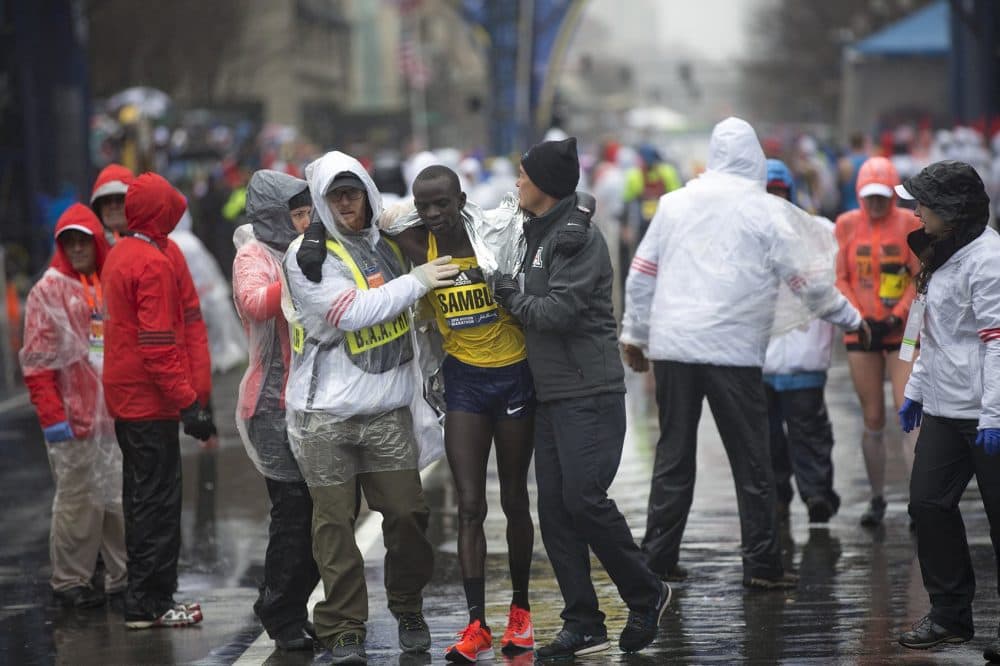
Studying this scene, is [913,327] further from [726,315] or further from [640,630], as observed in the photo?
[640,630]

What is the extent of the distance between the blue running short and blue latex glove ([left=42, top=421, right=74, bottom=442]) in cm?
219

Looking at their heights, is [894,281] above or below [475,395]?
above

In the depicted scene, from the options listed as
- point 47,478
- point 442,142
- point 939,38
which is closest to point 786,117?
point 442,142

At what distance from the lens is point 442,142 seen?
2916 inches

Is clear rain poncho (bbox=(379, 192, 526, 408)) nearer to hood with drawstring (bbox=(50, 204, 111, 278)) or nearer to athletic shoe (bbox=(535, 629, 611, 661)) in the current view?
athletic shoe (bbox=(535, 629, 611, 661))

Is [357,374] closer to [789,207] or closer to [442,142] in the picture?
[789,207]

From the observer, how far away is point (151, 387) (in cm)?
739

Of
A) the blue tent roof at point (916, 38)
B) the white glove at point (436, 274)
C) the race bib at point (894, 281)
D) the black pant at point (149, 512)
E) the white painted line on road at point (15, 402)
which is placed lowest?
the white painted line on road at point (15, 402)

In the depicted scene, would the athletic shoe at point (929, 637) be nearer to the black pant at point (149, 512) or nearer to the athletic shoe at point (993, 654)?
the athletic shoe at point (993, 654)

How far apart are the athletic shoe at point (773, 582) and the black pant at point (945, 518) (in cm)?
110

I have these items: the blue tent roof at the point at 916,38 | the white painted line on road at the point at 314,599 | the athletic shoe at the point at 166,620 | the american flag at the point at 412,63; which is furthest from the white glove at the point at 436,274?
the american flag at the point at 412,63

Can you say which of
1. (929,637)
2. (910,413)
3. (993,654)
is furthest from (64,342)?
(993,654)

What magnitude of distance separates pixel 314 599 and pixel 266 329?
1.45m

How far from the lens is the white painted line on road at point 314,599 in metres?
6.87
